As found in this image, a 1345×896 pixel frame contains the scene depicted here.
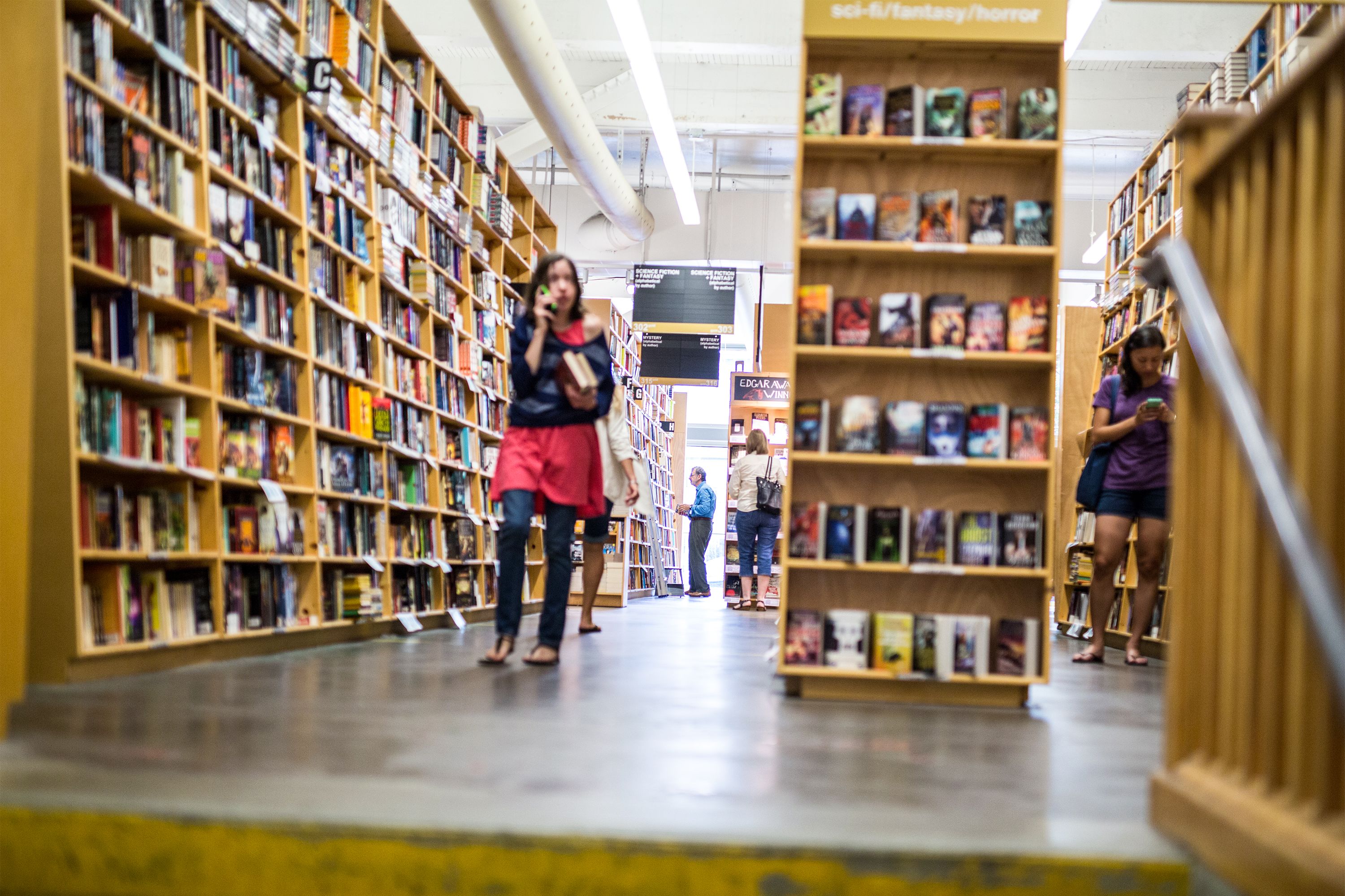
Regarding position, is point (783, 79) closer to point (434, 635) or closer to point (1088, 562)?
point (1088, 562)

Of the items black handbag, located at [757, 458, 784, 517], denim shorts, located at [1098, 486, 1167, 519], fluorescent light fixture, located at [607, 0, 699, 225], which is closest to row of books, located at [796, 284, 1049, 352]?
denim shorts, located at [1098, 486, 1167, 519]

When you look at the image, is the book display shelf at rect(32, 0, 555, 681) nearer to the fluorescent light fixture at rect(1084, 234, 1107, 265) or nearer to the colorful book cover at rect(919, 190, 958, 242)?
the colorful book cover at rect(919, 190, 958, 242)

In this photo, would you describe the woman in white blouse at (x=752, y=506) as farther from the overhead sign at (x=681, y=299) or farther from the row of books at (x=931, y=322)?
the row of books at (x=931, y=322)

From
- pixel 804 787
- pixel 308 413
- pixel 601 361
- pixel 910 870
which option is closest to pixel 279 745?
pixel 804 787

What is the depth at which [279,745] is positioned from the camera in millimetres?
2514

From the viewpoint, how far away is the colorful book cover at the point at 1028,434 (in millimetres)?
3994

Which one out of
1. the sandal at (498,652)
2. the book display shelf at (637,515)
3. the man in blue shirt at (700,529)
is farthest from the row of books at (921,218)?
the man in blue shirt at (700,529)

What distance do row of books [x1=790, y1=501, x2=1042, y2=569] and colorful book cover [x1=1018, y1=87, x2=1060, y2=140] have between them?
4.26 feet

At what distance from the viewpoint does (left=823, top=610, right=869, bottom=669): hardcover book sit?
13.1 feet

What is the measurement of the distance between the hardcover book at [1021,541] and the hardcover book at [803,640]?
0.65m

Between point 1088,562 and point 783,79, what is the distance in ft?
20.3

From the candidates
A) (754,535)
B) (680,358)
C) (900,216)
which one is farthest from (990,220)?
(680,358)

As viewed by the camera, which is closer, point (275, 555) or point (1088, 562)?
point (275, 555)

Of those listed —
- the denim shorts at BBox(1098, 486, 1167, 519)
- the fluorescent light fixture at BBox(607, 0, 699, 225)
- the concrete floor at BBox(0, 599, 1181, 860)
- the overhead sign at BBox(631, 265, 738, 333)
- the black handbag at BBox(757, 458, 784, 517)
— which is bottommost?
the concrete floor at BBox(0, 599, 1181, 860)
